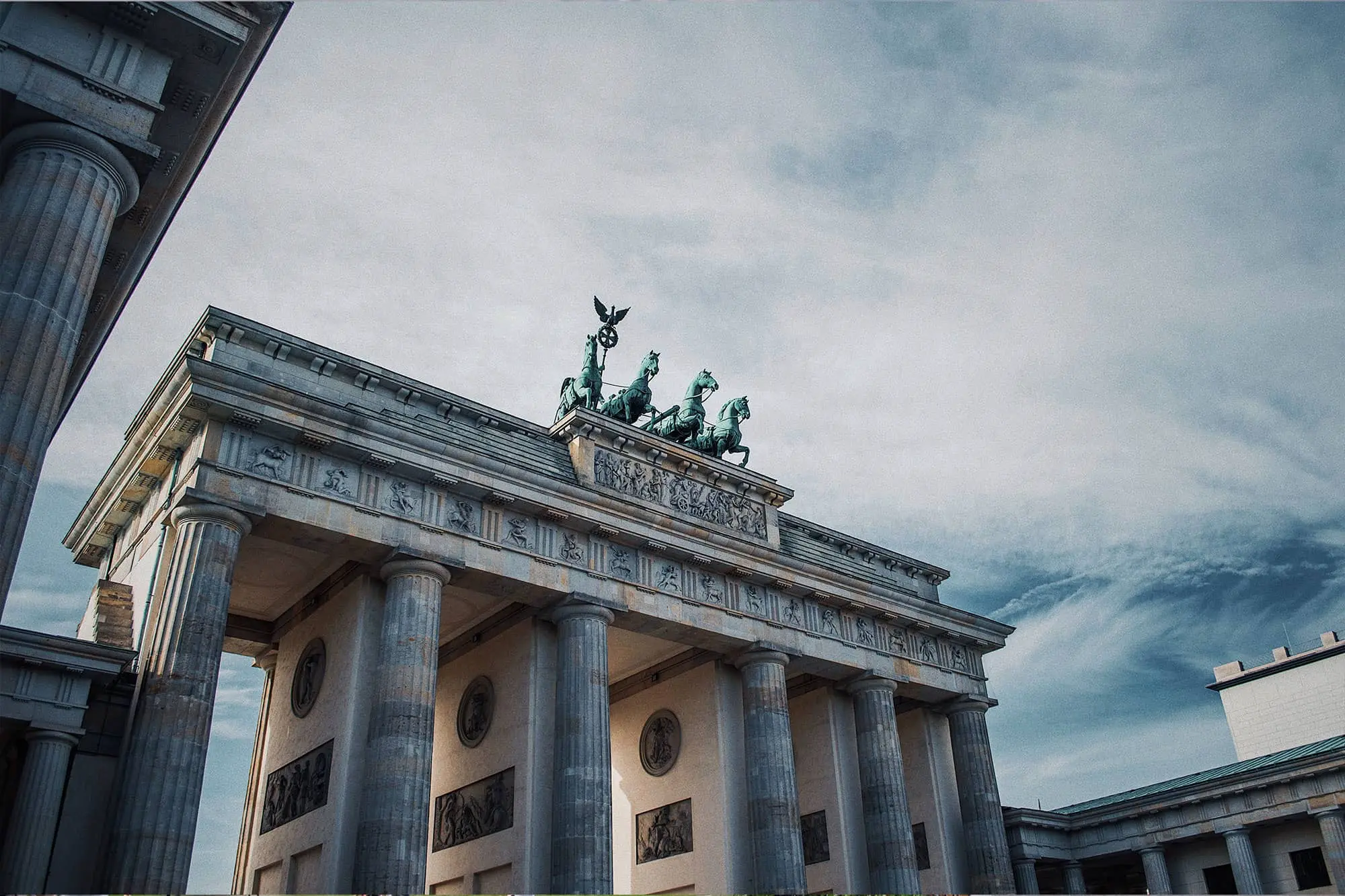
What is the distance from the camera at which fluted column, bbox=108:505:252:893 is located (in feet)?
58.3

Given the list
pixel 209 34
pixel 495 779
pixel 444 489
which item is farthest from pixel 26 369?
pixel 495 779

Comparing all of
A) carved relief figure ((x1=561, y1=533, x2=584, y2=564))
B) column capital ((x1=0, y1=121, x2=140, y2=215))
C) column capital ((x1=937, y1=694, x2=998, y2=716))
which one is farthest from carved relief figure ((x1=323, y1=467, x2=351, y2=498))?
column capital ((x1=937, y1=694, x2=998, y2=716))

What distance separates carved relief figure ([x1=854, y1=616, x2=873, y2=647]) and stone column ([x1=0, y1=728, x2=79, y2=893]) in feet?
67.8

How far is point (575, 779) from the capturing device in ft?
78.8

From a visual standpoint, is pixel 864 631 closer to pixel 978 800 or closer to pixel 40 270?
pixel 978 800

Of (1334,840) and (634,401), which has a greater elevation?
(634,401)

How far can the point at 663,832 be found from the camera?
3006 centimetres

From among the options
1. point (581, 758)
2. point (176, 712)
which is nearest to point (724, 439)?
point (581, 758)

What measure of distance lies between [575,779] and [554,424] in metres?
9.57

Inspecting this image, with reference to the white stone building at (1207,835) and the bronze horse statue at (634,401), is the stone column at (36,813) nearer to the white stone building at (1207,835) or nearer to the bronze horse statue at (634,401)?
the bronze horse statue at (634,401)

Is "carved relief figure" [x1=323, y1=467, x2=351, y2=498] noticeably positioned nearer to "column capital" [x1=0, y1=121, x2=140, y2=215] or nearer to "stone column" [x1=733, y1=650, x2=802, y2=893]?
"column capital" [x1=0, y1=121, x2=140, y2=215]

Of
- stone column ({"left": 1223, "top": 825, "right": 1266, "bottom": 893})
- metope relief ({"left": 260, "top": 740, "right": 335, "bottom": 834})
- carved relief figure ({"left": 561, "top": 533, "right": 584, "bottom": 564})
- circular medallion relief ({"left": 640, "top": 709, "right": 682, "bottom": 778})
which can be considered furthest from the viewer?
stone column ({"left": 1223, "top": 825, "right": 1266, "bottom": 893})

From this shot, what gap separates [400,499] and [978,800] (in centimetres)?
2006

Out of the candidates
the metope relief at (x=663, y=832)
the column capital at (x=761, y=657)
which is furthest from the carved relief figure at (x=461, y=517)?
the metope relief at (x=663, y=832)
